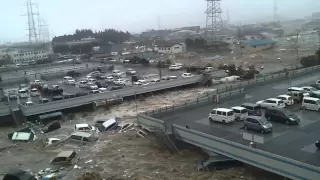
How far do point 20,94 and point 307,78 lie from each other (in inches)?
414

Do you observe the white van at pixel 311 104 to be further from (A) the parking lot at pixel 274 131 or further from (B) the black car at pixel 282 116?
(B) the black car at pixel 282 116

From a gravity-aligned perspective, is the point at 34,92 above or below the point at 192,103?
below

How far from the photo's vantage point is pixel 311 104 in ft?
23.2

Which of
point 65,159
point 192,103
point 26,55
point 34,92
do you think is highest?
point 26,55

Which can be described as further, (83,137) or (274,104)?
(83,137)

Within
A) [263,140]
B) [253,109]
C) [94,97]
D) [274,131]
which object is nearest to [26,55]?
[94,97]

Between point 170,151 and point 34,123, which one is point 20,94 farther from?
point 170,151

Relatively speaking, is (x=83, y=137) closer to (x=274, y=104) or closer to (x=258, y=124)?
(x=258, y=124)

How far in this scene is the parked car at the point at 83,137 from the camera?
7.40 m

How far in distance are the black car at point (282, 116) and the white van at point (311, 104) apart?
974mm

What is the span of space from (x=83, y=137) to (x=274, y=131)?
4.16 meters

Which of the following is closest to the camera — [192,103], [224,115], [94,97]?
[224,115]

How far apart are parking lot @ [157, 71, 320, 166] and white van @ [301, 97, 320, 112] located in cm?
12

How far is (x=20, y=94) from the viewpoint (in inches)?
492
